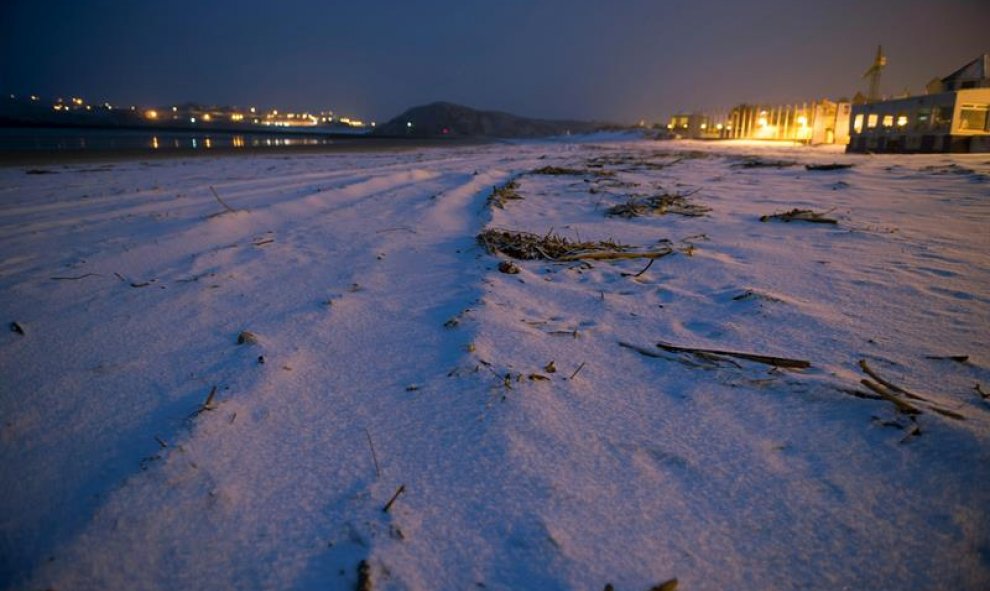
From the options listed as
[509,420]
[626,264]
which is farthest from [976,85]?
[509,420]

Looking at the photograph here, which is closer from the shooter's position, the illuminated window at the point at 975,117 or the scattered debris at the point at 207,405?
the scattered debris at the point at 207,405

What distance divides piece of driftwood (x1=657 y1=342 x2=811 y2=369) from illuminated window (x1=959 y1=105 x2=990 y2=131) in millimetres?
23709

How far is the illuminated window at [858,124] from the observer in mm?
21981

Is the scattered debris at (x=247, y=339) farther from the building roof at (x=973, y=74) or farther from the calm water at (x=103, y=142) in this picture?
the building roof at (x=973, y=74)

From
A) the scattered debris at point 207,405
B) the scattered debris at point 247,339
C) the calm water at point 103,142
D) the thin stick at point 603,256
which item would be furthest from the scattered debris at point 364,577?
the calm water at point 103,142

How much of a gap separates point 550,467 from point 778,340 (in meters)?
1.44

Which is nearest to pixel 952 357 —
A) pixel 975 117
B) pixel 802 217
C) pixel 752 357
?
pixel 752 357

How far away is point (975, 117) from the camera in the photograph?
17406mm

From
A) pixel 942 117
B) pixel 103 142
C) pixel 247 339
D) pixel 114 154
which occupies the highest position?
pixel 942 117

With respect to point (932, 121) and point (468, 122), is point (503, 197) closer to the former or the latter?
point (932, 121)

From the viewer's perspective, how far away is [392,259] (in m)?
3.71

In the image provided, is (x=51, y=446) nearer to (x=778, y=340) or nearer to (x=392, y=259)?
(x=392, y=259)

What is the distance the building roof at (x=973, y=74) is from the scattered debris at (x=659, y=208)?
91.9 feet

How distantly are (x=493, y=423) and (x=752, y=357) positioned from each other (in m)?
1.23
